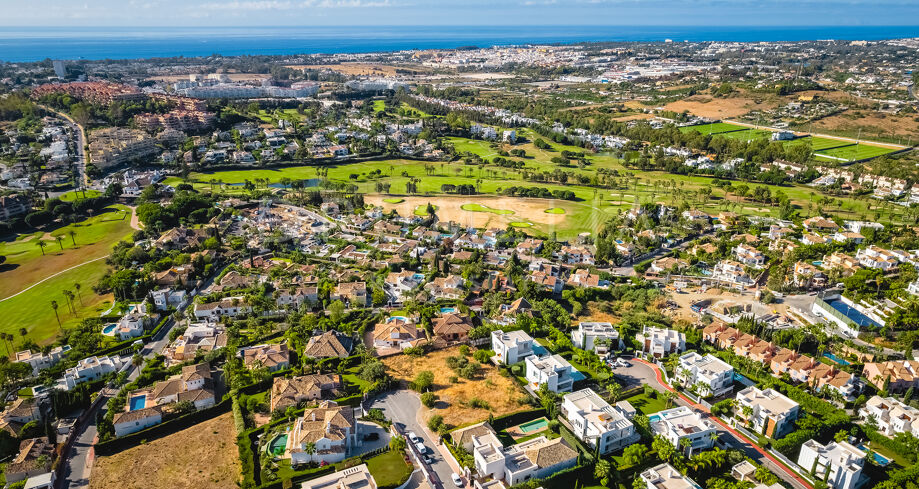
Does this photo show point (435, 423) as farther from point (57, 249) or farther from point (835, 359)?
point (57, 249)

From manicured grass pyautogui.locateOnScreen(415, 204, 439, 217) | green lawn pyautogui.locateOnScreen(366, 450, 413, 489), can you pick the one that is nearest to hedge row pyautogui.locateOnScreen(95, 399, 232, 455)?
green lawn pyautogui.locateOnScreen(366, 450, 413, 489)

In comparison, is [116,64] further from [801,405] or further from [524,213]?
[801,405]

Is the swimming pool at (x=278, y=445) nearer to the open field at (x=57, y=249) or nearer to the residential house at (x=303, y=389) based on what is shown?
the residential house at (x=303, y=389)

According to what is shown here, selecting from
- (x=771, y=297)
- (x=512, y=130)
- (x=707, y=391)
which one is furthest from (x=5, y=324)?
(x=512, y=130)

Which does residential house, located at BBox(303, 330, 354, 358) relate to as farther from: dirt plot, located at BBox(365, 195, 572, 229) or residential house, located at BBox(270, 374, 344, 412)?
dirt plot, located at BBox(365, 195, 572, 229)

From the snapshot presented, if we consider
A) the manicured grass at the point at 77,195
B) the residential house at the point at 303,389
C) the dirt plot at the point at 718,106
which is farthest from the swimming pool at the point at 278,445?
the dirt plot at the point at 718,106

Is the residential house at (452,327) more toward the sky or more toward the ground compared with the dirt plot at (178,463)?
more toward the sky
